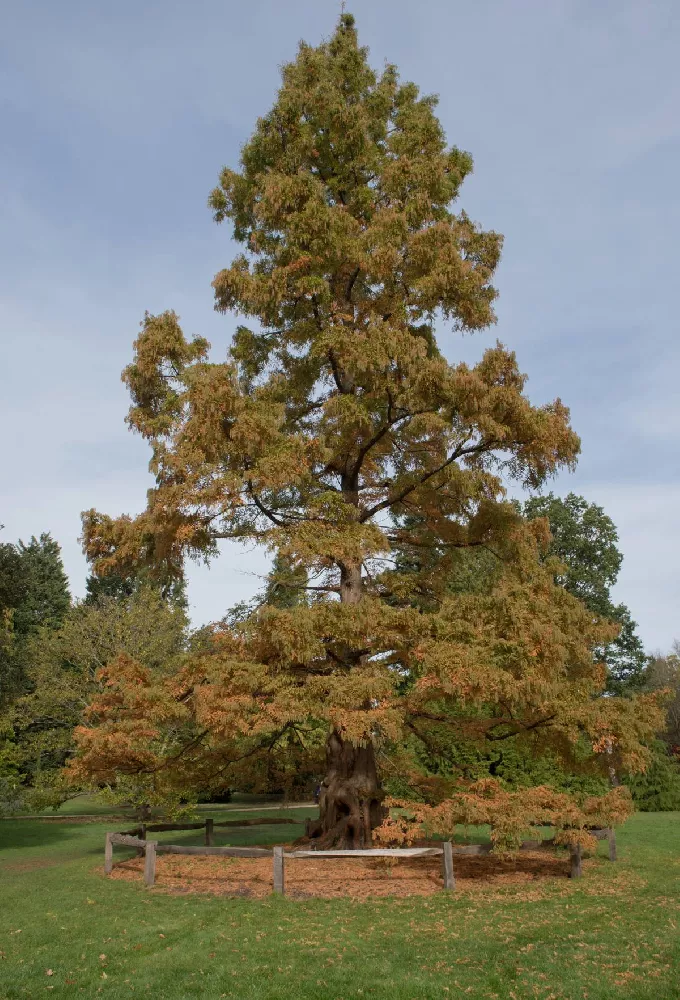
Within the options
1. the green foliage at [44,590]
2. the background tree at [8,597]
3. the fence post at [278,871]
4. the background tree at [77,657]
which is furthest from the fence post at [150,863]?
the green foliage at [44,590]

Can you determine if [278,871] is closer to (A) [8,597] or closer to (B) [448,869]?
(B) [448,869]

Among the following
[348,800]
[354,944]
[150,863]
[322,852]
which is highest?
[348,800]

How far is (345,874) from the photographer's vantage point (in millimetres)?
12711

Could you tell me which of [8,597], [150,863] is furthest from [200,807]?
[150,863]

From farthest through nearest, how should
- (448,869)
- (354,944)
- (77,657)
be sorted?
(77,657) → (448,869) → (354,944)

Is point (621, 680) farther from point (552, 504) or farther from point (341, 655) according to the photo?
point (341, 655)

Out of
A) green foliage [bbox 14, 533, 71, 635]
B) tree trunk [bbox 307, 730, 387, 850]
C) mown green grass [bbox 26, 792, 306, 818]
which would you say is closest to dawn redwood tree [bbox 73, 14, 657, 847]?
tree trunk [bbox 307, 730, 387, 850]

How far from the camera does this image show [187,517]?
13039mm

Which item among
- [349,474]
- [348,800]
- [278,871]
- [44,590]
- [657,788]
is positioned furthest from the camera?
[44,590]

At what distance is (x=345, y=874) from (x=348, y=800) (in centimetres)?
144

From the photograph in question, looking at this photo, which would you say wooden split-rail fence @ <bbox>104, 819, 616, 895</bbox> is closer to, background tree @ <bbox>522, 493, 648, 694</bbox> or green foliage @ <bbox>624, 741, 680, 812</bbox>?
green foliage @ <bbox>624, 741, 680, 812</bbox>

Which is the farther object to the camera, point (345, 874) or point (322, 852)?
point (345, 874)

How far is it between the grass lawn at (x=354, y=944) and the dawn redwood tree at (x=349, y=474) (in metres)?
1.98

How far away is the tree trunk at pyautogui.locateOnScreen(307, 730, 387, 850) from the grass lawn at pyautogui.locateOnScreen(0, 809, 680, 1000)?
10.1 feet
